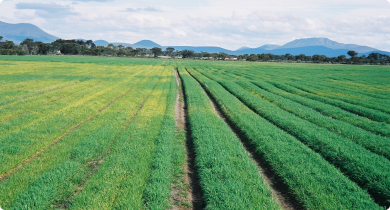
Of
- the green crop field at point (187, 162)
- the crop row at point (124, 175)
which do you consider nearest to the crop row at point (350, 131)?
the green crop field at point (187, 162)

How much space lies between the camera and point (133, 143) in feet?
32.6

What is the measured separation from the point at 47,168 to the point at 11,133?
4.96 m

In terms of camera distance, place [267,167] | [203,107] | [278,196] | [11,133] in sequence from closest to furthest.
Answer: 1. [278,196]
2. [267,167]
3. [11,133]
4. [203,107]

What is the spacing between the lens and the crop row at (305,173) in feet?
20.4

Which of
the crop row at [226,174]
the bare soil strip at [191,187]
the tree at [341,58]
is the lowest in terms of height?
the bare soil strip at [191,187]

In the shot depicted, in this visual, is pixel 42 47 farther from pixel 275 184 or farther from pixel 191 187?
pixel 275 184

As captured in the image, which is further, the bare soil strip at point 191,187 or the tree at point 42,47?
the tree at point 42,47

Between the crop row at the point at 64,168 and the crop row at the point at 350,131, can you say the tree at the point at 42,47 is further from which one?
the crop row at the point at 350,131

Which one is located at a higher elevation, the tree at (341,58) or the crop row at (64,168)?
the tree at (341,58)

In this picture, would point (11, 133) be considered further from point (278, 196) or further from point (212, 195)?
point (278, 196)

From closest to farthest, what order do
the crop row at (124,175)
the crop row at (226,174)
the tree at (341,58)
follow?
the crop row at (124,175) < the crop row at (226,174) < the tree at (341,58)

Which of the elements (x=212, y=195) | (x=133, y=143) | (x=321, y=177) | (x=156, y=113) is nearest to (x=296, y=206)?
(x=321, y=177)

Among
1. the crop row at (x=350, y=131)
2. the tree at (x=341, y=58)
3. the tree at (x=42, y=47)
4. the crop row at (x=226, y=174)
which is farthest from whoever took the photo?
the tree at (x=341, y=58)

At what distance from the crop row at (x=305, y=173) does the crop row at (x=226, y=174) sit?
0.86m
